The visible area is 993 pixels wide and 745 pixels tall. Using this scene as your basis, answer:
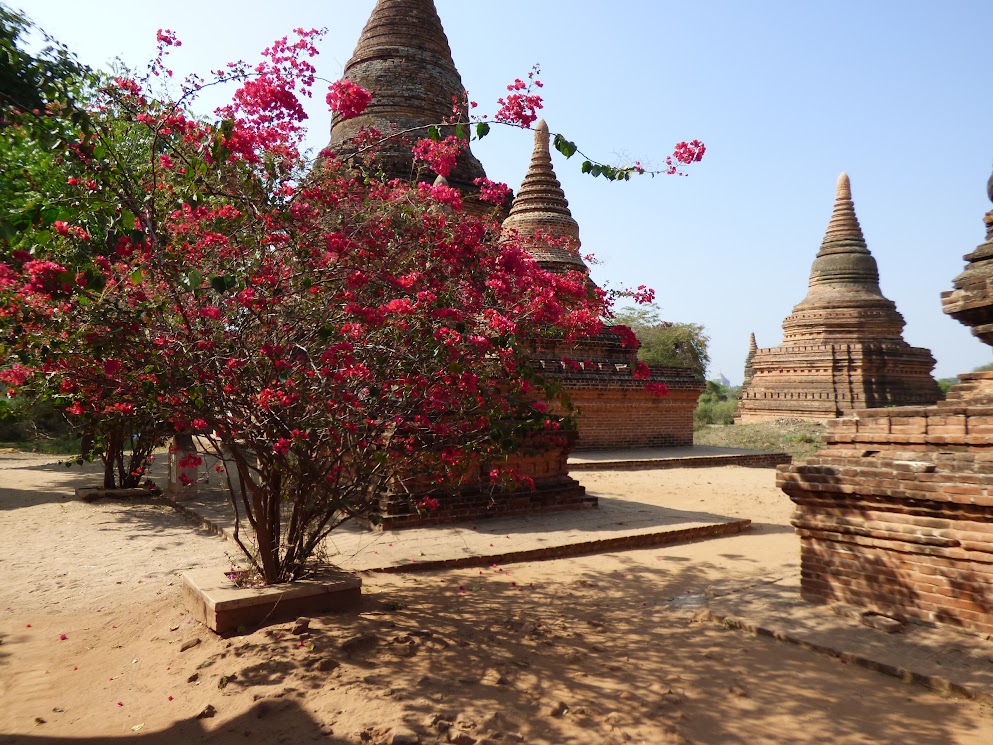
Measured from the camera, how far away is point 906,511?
4.48 meters

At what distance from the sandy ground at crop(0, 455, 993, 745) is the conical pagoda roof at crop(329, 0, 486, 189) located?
12328mm

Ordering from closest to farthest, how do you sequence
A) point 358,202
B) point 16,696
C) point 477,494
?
point 16,696
point 358,202
point 477,494

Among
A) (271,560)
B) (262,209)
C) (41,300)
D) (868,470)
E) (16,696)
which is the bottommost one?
(16,696)

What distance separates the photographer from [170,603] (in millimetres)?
5102

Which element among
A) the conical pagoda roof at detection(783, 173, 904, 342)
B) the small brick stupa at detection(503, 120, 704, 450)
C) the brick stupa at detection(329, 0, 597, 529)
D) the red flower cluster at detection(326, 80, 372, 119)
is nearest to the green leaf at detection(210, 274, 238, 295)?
the red flower cluster at detection(326, 80, 372, 119)

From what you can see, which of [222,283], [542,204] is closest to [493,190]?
[222,283]

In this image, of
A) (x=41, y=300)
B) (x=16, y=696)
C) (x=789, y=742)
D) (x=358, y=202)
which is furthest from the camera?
(x=358, y=202)

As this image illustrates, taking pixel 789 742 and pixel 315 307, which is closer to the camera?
pixel 789 742

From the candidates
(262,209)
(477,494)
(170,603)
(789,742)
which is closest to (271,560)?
(170,603)

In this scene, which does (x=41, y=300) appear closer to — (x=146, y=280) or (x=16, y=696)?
(x=146, y=280)

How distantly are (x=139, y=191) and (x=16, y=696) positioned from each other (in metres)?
3.09

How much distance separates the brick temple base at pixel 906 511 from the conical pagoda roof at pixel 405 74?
499 inches

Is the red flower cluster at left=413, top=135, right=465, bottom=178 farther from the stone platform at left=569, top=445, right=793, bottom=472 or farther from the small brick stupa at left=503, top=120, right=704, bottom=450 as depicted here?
the small brick stupa at left=503, top=120, right=704, bottom=450

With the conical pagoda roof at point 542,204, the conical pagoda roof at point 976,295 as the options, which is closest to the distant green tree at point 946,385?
the conical pagoda roof at point 976,295
